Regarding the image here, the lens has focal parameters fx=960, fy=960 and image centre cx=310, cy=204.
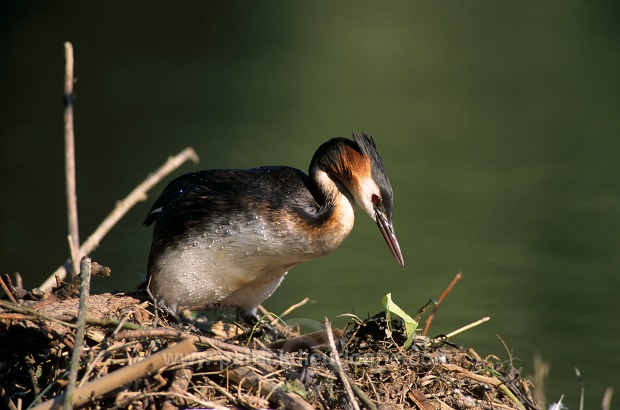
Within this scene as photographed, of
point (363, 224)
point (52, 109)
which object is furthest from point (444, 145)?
point (52, 109)

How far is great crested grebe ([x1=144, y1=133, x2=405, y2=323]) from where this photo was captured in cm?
517

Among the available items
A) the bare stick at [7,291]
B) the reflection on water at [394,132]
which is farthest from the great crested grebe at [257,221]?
the reflection on water at [394,132]

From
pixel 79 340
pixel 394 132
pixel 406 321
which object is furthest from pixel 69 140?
pixel 394 132

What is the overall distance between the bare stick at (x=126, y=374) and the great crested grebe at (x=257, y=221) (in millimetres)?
1505

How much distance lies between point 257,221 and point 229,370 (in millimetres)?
1406

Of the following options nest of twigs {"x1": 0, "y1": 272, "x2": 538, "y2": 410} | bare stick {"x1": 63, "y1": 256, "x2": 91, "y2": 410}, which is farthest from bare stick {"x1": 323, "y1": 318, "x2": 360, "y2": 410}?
bare stick {"x1": 63, "y1": 256, "x2": 91, "y2": 410}

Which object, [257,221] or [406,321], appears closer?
[406,321]

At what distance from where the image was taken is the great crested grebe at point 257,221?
5.17 m

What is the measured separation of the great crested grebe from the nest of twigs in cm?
84

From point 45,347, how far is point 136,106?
1227 cm

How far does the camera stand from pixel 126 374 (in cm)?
358

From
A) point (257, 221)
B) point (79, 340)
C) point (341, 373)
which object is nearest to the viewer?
point (79, 340)

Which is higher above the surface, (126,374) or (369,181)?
Answer: (369,181)

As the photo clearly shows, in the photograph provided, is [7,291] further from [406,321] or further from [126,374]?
[406,321]
